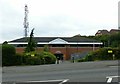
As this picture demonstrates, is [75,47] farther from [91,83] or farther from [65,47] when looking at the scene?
[91,83]

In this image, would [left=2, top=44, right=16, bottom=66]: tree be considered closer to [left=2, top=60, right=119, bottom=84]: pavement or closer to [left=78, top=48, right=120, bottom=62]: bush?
[left=78, top=48, right=120, bottom=62]: bush

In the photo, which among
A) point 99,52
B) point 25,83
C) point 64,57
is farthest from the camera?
point 64,57

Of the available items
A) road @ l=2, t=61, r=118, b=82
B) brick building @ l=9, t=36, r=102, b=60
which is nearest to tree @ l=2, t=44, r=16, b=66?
road @ l=2, t=61, r=118, b=82

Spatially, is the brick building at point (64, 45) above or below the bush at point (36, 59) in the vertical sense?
above

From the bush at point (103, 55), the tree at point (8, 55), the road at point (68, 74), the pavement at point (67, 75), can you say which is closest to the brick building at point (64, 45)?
the bush at point (103, 55)

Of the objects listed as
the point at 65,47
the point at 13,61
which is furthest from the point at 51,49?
the point at 13,61

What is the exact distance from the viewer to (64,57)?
318 ft

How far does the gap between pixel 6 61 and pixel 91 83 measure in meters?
25.9

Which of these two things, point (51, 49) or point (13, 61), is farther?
point (51, 49)

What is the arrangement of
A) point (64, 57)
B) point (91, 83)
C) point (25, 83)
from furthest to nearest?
point (64, 57)
point (25, 83)
point (91, 83)

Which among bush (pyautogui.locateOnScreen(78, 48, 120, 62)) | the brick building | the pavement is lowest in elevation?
the pavement

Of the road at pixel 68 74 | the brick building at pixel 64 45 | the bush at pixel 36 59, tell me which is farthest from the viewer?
the brick building at pixel 64 45

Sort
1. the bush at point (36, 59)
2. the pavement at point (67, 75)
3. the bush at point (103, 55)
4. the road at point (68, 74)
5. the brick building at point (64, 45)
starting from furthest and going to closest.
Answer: the brick building at point (64, 45), the bush at point (103, 55), the bush at point (36, 59), the road at point (68, 74), the pavement at point (67, 75)

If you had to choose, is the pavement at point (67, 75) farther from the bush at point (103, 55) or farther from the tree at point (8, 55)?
the bush at point (103, 55)
